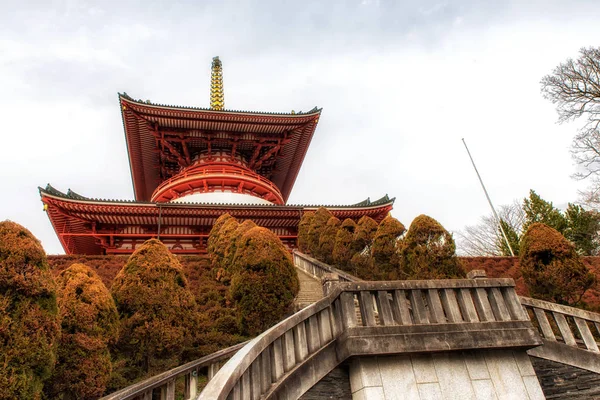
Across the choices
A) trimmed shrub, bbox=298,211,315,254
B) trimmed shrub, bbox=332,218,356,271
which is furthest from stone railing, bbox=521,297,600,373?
trimmed shrub, bbox=298,211,315,254

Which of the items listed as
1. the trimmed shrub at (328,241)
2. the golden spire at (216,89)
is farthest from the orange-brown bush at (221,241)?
the golden spire at (216,89)

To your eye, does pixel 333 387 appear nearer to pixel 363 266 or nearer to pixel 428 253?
pixel 428 253

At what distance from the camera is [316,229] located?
16.7 m

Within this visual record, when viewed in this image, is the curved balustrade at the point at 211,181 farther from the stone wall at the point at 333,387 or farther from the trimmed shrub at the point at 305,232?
the stone wall at the point at 333,387

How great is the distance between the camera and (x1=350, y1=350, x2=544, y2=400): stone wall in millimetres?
4781

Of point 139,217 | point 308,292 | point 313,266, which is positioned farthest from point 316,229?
point 139,217

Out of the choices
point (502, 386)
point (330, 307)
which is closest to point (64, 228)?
point (330, 307)

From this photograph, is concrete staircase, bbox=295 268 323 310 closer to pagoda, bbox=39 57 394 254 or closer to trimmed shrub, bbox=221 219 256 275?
trimmed shrub, bbox=221 219 256 275

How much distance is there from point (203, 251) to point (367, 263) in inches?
400

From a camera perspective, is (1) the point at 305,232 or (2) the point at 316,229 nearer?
(2) the point at 316,229

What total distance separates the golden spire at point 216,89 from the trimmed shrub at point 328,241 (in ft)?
81.4

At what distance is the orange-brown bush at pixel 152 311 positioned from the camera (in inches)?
285

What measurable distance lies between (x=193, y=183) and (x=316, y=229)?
36.7 ft

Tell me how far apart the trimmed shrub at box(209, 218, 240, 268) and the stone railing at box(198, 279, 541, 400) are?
918cm
